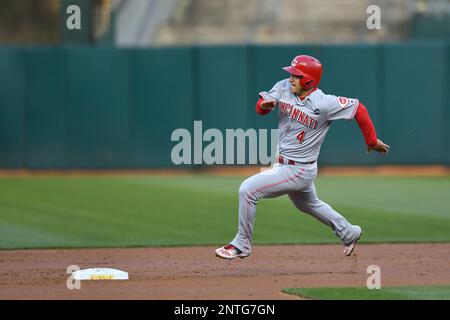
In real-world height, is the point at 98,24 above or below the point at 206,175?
above

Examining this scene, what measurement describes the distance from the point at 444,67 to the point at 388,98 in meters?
1.27

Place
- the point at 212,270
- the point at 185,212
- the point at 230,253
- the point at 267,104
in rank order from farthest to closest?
the point at 185,212, the point at 212,270, the point at 230,253, the point at 267,104

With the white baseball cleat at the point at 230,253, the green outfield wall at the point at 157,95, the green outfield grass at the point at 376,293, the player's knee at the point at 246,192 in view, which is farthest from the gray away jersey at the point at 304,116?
the green outfield wall at the point at 157,95

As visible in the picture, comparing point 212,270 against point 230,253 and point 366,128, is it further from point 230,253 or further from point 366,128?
point 366,128

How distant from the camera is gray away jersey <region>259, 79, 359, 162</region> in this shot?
900 cm

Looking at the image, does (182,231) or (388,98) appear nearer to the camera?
(182,231)

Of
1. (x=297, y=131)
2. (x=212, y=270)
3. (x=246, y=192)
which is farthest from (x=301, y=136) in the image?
(x=212, y=270)

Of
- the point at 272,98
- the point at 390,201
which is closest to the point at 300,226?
the point at 390,201

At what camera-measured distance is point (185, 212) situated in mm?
14453

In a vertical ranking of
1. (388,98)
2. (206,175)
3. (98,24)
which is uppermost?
(98,24)

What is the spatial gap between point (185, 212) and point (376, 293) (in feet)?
21.6

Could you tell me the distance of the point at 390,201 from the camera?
16031 mm

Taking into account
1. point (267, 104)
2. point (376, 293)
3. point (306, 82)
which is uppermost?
point (306, 82)
